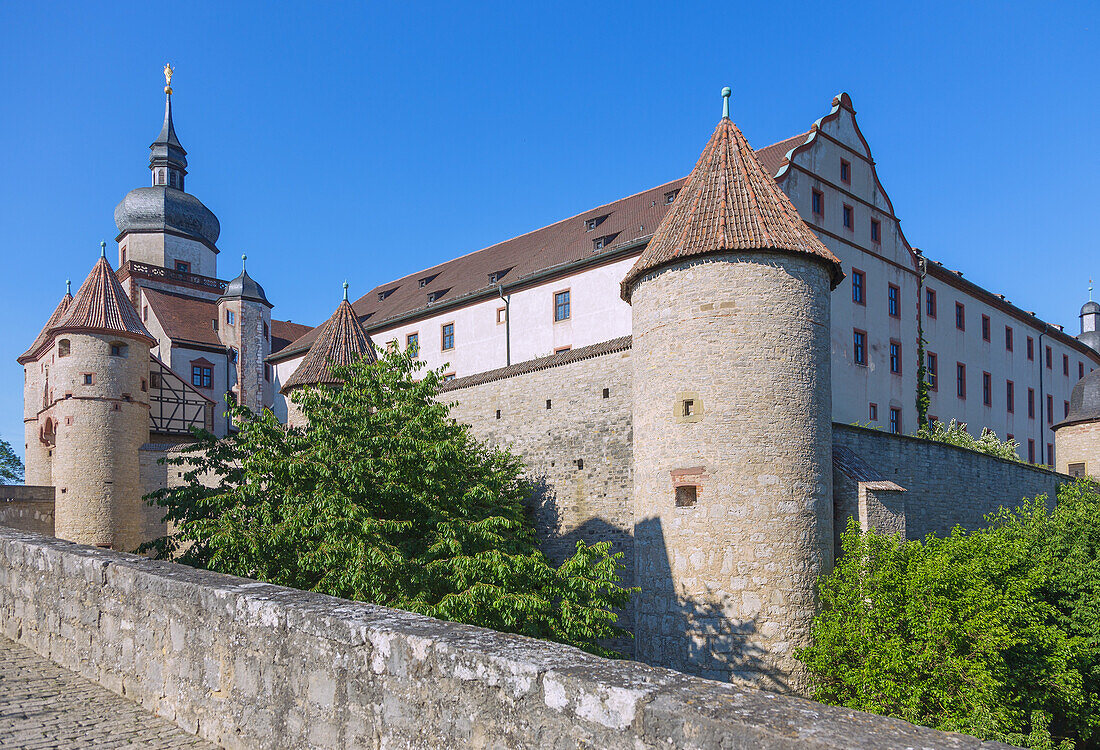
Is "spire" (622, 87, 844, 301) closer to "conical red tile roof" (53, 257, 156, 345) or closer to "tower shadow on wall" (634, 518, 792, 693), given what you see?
"tower shadow on wall" (634, 518, 792, 693)

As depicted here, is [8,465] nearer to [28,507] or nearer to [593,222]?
[28,507]

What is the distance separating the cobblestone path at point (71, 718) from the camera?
164 inches

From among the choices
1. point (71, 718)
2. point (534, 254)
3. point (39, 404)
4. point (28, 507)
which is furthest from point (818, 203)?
point (39, 404)

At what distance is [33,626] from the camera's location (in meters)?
6.34

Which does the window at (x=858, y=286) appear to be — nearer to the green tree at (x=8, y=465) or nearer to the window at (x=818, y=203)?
the window at (x=818, y=203)

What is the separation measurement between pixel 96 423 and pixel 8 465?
1579 inches

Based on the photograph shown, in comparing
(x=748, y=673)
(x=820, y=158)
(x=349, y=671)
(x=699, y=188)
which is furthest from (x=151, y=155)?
(x=349, y=671)

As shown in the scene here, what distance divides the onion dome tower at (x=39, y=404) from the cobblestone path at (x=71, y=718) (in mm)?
27378

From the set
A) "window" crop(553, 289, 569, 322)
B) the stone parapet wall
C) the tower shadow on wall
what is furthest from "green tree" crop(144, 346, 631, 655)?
the stone parapet wall

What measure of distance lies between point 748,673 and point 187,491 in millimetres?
9954

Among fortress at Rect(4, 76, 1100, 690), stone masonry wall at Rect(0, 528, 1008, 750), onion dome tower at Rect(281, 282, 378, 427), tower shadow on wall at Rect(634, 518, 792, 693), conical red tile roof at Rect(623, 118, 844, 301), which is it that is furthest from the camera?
onion dome tower at Rect(281, 282, 378, 427)

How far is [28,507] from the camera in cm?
2786

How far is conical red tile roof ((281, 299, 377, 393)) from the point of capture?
19.9 metres

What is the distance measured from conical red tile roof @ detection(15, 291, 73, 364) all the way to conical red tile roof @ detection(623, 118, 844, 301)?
24.0 meters
